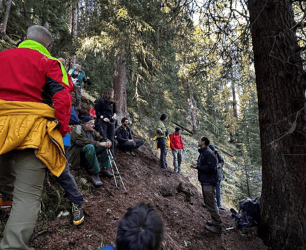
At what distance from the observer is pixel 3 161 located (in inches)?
85.4

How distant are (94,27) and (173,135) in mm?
5600

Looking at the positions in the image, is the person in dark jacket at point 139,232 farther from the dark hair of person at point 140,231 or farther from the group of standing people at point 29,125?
the group of standing people at point 29,125

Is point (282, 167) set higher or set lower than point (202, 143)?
lower

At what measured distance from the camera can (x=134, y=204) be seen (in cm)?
416

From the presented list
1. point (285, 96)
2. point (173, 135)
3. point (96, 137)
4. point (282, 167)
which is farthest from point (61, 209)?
point (173, 135)

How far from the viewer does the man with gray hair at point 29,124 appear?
183cm

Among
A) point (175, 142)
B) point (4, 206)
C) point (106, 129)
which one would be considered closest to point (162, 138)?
point (175, 142)

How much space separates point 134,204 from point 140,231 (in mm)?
3093

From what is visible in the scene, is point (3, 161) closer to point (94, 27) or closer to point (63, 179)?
point (63, 179)

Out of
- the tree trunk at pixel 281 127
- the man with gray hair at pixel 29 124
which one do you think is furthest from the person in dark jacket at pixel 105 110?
the tree trunk at pixel 281 127

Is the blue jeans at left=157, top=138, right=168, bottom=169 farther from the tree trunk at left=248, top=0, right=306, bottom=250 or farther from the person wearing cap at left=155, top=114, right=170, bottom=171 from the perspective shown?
the tree trunk at left=248, top=0, right=306, bottom=250

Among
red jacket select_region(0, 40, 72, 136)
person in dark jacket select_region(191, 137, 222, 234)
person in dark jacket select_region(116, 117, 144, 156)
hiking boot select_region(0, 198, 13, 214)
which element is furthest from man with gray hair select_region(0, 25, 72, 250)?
person in dark jacket select_region(116, 117, 144, 156)

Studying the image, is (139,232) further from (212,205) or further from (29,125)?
(212,205)

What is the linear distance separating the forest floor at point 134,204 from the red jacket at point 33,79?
150 cm
